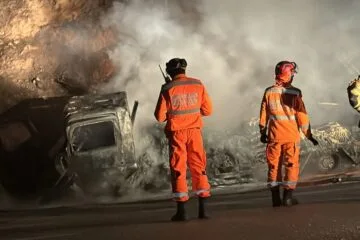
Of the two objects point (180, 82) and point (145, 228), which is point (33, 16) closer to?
point (180, 82)

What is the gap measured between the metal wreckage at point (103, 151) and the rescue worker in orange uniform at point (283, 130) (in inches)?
108

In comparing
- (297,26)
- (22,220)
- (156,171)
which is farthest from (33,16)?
(297,26)

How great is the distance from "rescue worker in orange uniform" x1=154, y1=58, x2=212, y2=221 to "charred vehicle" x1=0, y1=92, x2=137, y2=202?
3.00 m

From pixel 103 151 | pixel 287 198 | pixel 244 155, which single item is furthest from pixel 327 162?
pixel 103 151

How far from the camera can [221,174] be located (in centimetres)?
838

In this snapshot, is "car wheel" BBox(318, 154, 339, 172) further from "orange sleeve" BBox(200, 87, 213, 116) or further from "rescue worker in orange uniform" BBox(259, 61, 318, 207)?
"orange sleeve" BBox(200, 87, 213, 116)

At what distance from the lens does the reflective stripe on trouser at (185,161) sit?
193 inches

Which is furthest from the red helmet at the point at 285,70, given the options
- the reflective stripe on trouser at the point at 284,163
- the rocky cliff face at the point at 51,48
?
the rocky cliff face at the point at 51,48

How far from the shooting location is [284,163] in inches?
223

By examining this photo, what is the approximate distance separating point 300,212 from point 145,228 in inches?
56.5

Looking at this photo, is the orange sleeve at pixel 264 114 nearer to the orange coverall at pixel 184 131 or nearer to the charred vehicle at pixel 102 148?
the orange coverall at pixel 184 131

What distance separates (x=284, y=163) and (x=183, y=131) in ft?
4.43

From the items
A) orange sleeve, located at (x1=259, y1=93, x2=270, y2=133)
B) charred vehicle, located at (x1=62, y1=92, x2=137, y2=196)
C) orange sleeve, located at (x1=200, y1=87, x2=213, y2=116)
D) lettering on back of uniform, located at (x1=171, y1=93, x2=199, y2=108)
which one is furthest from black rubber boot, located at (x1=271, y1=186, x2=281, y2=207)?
charred vehicle, located at (x1=62, y1=92, x2=137, y2=196)

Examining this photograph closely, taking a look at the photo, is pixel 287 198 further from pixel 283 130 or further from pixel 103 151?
pixel 103 151
